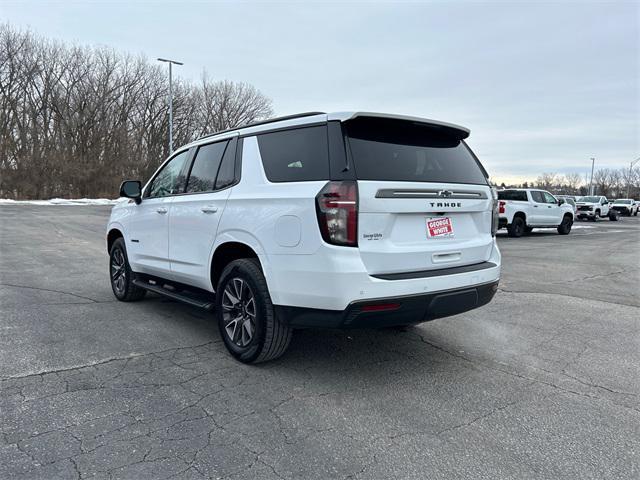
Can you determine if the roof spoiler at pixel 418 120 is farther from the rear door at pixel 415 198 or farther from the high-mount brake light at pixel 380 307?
the high-mount brake light at pixel 380 307

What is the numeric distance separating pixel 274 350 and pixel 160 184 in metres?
2.80

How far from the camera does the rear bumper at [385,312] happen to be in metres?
3.26

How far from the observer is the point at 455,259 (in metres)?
3.76

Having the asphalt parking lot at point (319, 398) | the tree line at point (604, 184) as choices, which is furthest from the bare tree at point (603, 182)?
the asphalt parking lot at point (319, 398)

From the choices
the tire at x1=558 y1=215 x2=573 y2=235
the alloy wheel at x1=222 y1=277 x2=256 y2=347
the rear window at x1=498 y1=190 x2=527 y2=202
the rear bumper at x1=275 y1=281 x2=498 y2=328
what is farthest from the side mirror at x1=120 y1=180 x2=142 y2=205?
the tire at x1=558 y1=215 x2=573 y2=235

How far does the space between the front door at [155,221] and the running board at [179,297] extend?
15cm

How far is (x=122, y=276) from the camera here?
243 inches

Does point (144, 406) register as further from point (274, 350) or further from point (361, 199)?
point (361, 199)

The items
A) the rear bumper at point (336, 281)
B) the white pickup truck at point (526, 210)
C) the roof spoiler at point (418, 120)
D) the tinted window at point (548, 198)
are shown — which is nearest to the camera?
the rear bumper at point (336, 281)

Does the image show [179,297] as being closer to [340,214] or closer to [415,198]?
[340,214]

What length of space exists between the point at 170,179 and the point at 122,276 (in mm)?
1607

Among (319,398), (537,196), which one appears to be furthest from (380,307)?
(537,196)

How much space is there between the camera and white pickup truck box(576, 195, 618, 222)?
3281cm

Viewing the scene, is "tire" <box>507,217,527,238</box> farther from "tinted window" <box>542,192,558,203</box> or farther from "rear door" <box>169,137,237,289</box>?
"rear door" <box>169,137,237,289</box>
